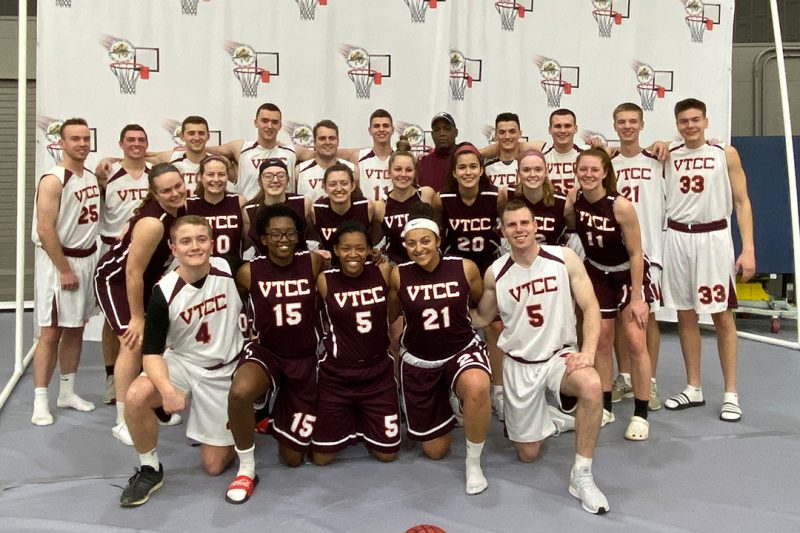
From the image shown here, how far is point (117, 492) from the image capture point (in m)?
3.22

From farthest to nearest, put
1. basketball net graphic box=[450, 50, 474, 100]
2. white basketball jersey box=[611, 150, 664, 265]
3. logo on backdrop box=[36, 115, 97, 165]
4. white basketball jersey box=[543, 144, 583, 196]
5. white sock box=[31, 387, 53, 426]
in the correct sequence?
basketball net graphic box=[450, 50, 474, 100] < logo on backdrop box=[36, 115, 97, 165] < white basketball jersey box=[543, 144, 583, 196] < white basketball jersey box=[611, 150, 664, 265] < white sock box=[31, 387, 53, 426]

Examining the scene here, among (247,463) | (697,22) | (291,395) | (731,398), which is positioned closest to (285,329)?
(291,395)

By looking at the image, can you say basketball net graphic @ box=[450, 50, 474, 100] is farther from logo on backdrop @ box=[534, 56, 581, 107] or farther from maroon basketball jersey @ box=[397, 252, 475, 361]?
maroon basketball jersey @ box=[397, 252, 475, 361]

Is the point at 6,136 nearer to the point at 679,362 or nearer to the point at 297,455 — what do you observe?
the point at 297,455

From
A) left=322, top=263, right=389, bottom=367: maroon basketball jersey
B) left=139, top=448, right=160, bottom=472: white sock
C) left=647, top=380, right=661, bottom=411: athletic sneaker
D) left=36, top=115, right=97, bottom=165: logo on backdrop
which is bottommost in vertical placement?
left=139, top=448, right=160, bottom=472: white sock

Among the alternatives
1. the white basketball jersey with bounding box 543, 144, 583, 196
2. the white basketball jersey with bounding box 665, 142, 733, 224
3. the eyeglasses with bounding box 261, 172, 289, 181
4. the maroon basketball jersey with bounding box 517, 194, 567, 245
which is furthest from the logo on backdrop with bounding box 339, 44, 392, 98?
the white basketball jersey with bounding box 665, 142, 733, 224

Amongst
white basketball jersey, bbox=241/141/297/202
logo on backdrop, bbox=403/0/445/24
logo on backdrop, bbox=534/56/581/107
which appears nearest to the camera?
white basketball jersey, bbox=241/141/297/202

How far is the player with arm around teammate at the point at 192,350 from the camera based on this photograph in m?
3.18

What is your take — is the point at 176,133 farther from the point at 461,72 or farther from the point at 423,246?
the point at 423,246

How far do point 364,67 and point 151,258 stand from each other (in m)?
3.12

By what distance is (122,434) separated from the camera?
389 cm

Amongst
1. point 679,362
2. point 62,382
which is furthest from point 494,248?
point 62,382

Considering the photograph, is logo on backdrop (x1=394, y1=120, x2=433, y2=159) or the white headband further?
logo on backdrop (x1=394, y1=120, x2=433, y2=159)

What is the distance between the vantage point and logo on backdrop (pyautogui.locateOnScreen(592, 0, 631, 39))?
6.37 meters
